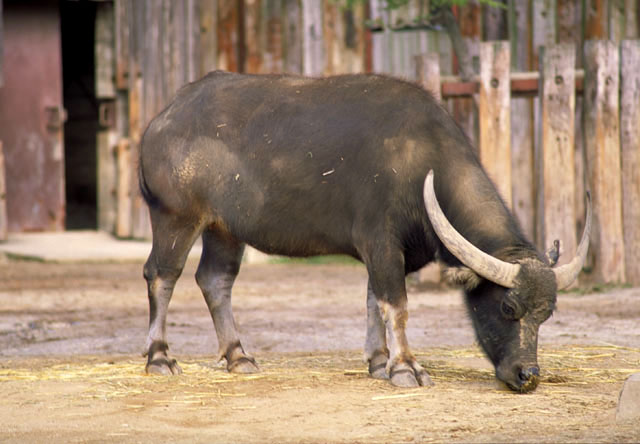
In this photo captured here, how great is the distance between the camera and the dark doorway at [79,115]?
19.2 m

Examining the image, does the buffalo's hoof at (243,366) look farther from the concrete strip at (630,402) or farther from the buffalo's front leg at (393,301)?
the concrete strip at (630,402)

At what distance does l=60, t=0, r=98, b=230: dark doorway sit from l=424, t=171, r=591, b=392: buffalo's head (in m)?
13.9

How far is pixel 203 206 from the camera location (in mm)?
6914

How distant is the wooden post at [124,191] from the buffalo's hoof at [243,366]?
8556mm

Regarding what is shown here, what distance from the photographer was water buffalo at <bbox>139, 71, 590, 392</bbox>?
589 cm

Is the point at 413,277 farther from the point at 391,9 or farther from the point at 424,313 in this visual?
the point at 391,9

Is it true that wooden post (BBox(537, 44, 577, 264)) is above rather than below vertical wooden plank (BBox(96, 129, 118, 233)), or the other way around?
above

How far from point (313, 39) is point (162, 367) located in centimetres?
695

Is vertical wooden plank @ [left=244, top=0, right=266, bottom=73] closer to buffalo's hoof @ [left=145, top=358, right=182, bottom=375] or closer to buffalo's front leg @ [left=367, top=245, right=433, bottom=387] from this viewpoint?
buffalo's hoof @ [left=145, top=358, right=182, bottom=375]

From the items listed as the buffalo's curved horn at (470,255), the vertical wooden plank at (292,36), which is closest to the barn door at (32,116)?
the vertical wooden plank at (292,36)

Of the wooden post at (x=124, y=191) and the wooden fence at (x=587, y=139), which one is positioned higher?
the wooden fence at (x=587, y=139)

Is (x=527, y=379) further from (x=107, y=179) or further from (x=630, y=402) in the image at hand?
(x=107, y=179)

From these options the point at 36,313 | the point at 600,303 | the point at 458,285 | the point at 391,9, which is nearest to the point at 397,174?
the point at 458,285

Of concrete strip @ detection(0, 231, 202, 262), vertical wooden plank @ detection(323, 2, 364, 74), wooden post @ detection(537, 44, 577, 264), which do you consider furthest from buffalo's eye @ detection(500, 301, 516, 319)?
concrete strip @ detection(0, 231, 202, 262)
